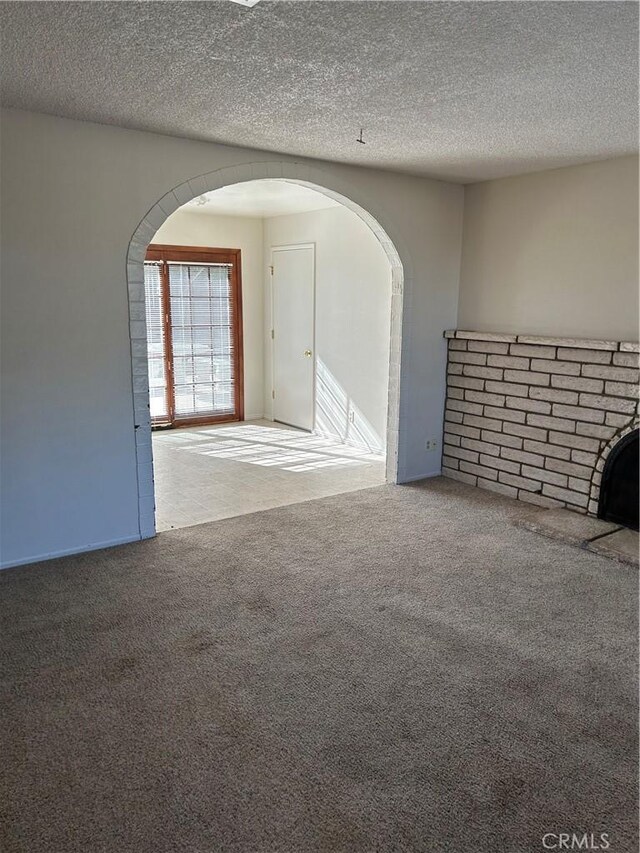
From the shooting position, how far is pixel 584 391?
13.2ft

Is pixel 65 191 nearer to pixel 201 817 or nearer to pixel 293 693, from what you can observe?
pixel 293 693

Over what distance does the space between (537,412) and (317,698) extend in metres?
2.85

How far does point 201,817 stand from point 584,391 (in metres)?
3.39

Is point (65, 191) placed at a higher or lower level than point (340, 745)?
higher

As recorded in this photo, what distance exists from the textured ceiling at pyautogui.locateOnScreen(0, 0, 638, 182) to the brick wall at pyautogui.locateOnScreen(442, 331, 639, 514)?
134cm

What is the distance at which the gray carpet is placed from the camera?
1722 millimetres

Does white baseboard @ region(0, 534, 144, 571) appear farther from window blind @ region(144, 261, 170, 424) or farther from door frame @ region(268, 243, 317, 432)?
door frame @ region(268, 243, 317, 432)

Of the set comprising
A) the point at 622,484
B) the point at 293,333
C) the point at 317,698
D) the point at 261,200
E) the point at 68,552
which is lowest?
the point at 317,698

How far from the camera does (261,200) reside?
5863 millimetres

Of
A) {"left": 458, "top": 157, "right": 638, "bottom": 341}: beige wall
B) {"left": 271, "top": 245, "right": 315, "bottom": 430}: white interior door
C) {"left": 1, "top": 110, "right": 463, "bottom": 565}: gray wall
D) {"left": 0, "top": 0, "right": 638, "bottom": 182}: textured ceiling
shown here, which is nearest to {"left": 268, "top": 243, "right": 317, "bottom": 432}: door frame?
{"left": 271, "top": 245, "right": 315, "bottom": 430}: white interior door

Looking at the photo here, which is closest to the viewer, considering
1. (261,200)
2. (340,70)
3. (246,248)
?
(340,70)

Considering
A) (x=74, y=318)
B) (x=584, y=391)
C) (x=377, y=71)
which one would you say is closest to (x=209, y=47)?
(x=377, y=71)

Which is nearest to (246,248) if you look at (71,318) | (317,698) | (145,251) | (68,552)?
(145,251)

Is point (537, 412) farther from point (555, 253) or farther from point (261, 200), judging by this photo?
point (261, 200)
